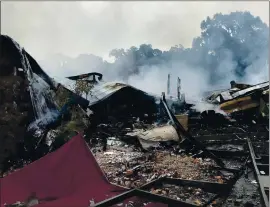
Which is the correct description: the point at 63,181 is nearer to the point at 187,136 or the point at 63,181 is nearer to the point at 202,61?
the point at 187,136

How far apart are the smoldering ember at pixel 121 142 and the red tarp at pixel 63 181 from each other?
1 cm

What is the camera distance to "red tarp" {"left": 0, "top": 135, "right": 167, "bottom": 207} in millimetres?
3828

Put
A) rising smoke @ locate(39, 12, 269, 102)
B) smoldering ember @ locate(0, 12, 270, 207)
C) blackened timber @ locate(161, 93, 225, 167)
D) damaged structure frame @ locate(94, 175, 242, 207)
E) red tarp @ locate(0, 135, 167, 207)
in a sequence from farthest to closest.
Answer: rising smoke @ locate(39, 12, 269, 102) < blackened timber @ locate(161, 93, 225, 167) < smoldering ember @ locate(0, 12, 270, 207) < red tarp @ locate(0, 135, 167, 207) < damaged structure frame @ locate(94, 175, 242, 207)

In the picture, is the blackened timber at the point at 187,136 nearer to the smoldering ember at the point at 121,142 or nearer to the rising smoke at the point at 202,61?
the smoldering ember at the point at 121,142

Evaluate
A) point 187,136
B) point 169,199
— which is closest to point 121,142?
point 187,136

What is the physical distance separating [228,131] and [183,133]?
307cm

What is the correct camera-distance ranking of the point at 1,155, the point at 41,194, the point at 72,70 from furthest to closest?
the point at 72,70 < the point at 1,155 < the point at 41,194

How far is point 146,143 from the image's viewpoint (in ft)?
23.9

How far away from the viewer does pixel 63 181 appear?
161 inches

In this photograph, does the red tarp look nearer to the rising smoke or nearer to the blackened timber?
the blackened timber

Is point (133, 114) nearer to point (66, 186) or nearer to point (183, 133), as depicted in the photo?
point (183, 133)

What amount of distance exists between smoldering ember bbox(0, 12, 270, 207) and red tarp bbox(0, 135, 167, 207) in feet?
0.04

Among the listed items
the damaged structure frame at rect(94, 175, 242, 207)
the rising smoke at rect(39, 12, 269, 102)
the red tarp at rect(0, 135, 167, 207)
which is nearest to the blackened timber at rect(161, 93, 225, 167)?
the rising smoke at rect(39, 12, 269, 102)

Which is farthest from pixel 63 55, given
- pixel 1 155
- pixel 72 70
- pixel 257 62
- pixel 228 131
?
pixel 257 62
